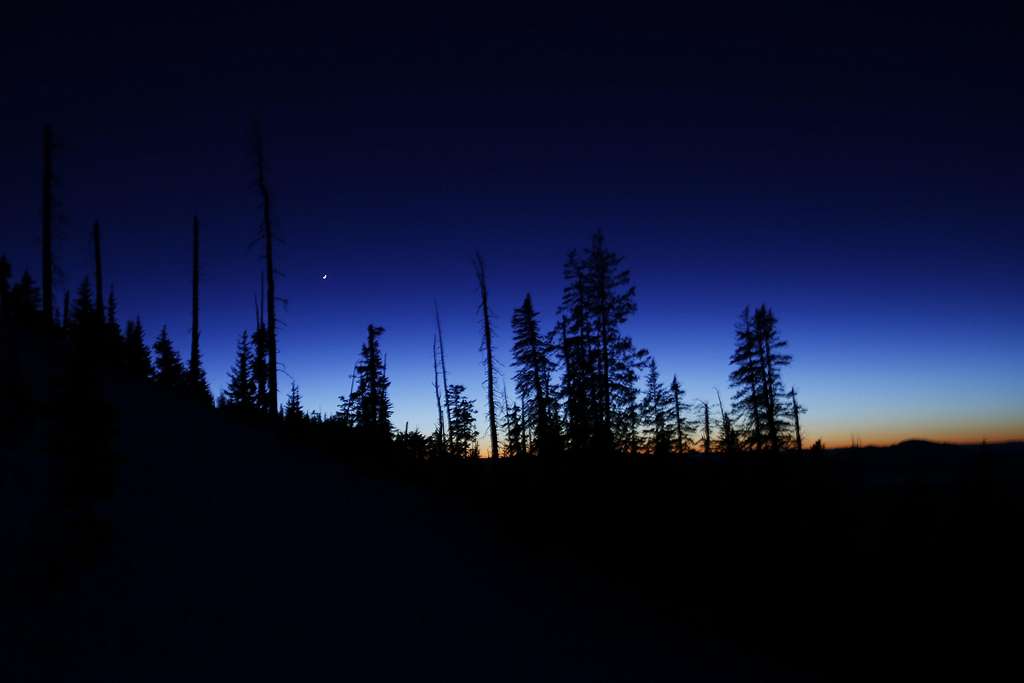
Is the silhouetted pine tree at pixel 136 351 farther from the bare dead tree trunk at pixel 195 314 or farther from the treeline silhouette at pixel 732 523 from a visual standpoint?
the treeline silhouette at pixel 732 523

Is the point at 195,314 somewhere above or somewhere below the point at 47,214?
below

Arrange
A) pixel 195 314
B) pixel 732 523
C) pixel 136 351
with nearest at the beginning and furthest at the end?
pixel 732 523 → pixel 195 314 → pixel 136 351

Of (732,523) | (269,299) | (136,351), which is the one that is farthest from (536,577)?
(136,351)

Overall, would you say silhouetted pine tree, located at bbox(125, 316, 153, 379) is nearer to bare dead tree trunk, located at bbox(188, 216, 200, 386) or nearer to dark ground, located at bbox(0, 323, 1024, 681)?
bare dead tree trunk, located at bbox(188, 216, 200, 386)

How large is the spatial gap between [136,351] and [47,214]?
50.2ft

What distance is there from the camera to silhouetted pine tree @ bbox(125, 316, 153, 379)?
30094 millimetres

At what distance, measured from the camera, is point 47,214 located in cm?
2331

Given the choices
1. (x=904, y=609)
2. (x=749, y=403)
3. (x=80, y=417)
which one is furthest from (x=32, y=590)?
(x=749, y=403)

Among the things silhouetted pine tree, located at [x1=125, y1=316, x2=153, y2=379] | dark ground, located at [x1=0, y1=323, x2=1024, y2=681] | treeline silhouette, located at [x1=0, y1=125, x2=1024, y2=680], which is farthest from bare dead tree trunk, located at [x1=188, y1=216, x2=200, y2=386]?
dark ground, located at [x1=0, y1=323, x2=1024, y2=681]

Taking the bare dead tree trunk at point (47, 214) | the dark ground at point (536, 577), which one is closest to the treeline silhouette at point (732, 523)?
the dark ground at point (536, 577)

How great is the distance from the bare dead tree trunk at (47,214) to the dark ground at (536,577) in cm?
1735

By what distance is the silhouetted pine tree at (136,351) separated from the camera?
3009 centimetres

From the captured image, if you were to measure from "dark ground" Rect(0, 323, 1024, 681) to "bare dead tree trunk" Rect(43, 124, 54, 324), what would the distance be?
1735 cm

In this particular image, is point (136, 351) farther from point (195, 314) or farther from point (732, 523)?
point (732, 523)
